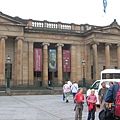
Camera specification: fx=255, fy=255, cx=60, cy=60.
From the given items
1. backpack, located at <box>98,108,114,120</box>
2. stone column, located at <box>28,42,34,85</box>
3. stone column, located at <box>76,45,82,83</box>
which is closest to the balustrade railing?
stone column, located at <box>76,45,82,83</box>

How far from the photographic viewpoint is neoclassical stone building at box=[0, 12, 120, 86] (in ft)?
125

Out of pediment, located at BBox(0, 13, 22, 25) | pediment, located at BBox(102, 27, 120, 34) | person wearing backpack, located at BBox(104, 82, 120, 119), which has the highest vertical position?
pediment, located at BBox(0, 13, 22, 25)

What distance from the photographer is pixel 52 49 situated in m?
42.9

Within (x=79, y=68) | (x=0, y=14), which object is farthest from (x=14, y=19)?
(x=79, y=68)

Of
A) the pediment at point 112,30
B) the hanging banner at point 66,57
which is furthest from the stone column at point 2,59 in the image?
the pediment at point 112,30

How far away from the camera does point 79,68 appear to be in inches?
1731

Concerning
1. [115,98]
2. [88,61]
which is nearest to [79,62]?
[88,61]

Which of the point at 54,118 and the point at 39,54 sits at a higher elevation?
the point at 39,54

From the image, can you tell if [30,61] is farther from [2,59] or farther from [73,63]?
[73,63]

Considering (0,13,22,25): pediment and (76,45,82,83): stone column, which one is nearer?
(0,13,22,25): pediment

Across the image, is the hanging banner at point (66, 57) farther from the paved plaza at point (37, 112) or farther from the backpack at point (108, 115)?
the backpack at point (108, 115)

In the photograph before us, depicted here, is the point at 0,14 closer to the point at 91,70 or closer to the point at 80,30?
the point at 80,30

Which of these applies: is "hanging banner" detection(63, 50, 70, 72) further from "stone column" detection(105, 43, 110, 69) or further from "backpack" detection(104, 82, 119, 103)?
"backpack" detection(104, 82, 119, 103)

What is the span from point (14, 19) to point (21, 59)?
6.21 m
